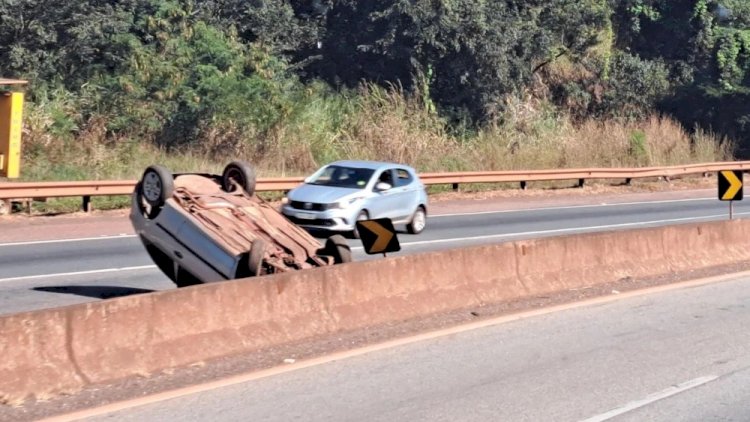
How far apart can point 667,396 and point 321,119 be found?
2912 cm

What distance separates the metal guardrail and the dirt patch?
12420 mm

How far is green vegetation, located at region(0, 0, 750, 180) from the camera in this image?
3466 centimetres

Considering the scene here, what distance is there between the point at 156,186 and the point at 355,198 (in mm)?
9146

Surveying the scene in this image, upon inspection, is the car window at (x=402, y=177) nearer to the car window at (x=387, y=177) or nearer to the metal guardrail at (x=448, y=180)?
the car window at (x=387, y=177)

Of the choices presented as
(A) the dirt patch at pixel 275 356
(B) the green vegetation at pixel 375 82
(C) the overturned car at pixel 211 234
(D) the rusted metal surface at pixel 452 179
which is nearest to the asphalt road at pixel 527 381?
(A) the dirt patch at pixel 275 356

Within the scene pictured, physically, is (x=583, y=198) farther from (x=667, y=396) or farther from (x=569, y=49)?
(x=667, y=396)

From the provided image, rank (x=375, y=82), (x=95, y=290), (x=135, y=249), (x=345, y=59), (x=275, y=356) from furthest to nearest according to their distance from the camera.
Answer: (x=345, y=59), (x=375, y=82), (x=135, y=249), (x=95, y=290), (x=275, y=356)

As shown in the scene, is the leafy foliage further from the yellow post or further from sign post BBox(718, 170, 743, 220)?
sign post BBox(718, 170, 743, 220)

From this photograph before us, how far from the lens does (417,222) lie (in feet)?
73.8

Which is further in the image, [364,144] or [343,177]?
[364,144]

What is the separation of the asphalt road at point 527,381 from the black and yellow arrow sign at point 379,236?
4.99 ft

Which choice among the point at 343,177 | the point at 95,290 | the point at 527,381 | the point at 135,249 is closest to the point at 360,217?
the point at 343,177

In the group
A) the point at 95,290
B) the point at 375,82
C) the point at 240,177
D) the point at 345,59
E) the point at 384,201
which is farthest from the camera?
the point at 345,59

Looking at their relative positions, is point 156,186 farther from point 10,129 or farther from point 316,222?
point 316,222
